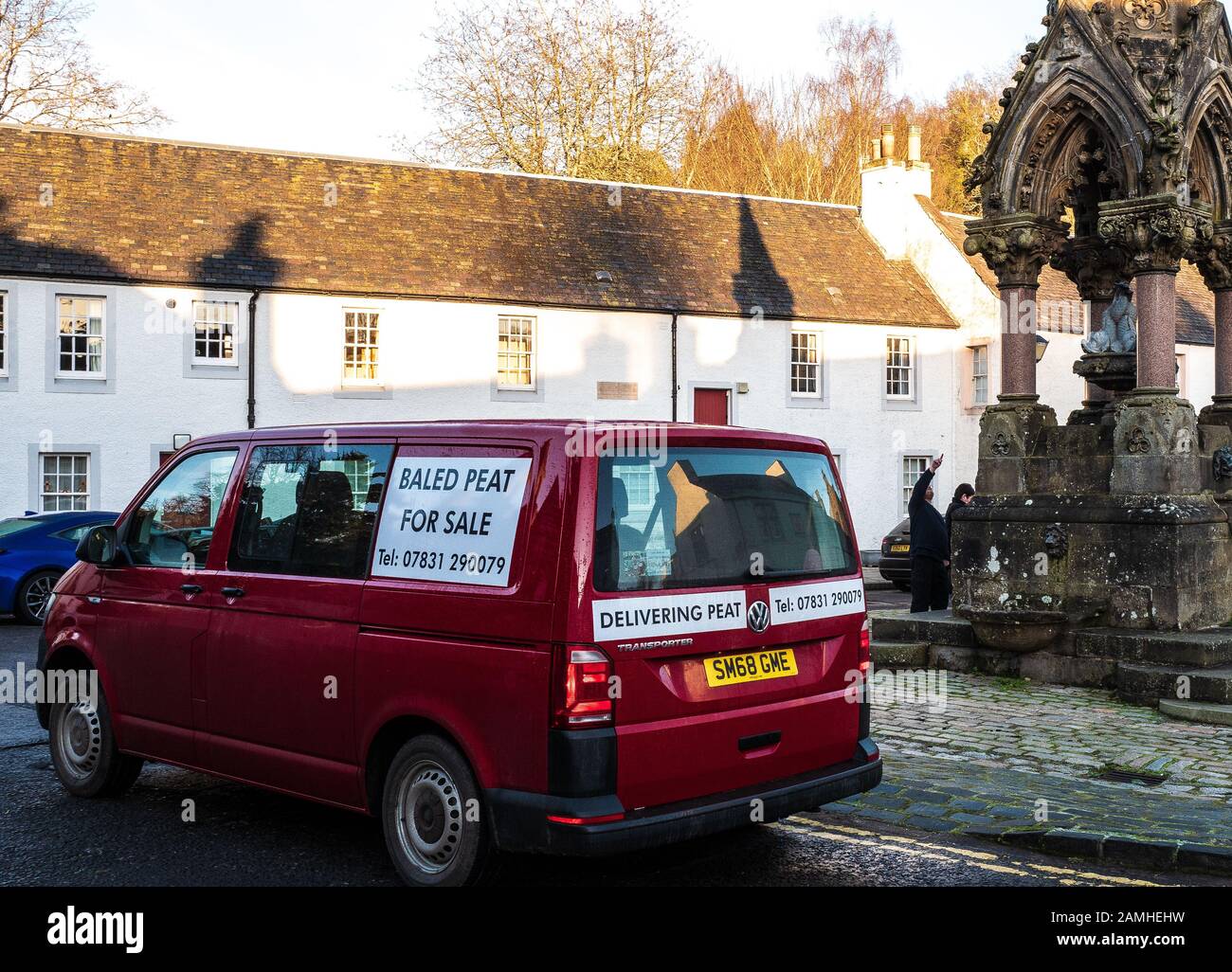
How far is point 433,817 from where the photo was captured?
538cm

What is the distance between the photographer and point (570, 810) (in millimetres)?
4820

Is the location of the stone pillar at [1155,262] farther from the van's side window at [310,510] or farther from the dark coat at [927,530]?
the van's side window at [310,510]

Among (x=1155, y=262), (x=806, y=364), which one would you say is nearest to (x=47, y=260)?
(x=806, y=364)

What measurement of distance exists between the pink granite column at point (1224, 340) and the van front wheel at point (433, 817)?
31.4 ft

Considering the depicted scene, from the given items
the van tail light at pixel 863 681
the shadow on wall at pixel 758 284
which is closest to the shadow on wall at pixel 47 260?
the shadow on wall at pixel 758 284

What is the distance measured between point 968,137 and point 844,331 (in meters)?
23.6

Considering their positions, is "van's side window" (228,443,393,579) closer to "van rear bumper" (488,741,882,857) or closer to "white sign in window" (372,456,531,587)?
"white sign in window" (372,456,531,587)

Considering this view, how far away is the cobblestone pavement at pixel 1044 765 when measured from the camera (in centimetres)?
658

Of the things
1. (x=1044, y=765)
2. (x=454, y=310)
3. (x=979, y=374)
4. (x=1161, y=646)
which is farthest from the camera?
(x=979, y=374)

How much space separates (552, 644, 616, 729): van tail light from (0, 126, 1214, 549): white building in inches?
844

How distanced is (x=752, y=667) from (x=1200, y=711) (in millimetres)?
5191

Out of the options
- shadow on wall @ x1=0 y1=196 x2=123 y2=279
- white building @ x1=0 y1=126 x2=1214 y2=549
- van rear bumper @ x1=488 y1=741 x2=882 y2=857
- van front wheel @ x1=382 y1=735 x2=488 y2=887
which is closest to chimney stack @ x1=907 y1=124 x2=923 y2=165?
white building @ x1=0 y1=126 x2=1214 y2=549

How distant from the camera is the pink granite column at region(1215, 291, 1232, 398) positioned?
1217 cm

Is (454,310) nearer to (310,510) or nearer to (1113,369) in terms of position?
(1113,369)
